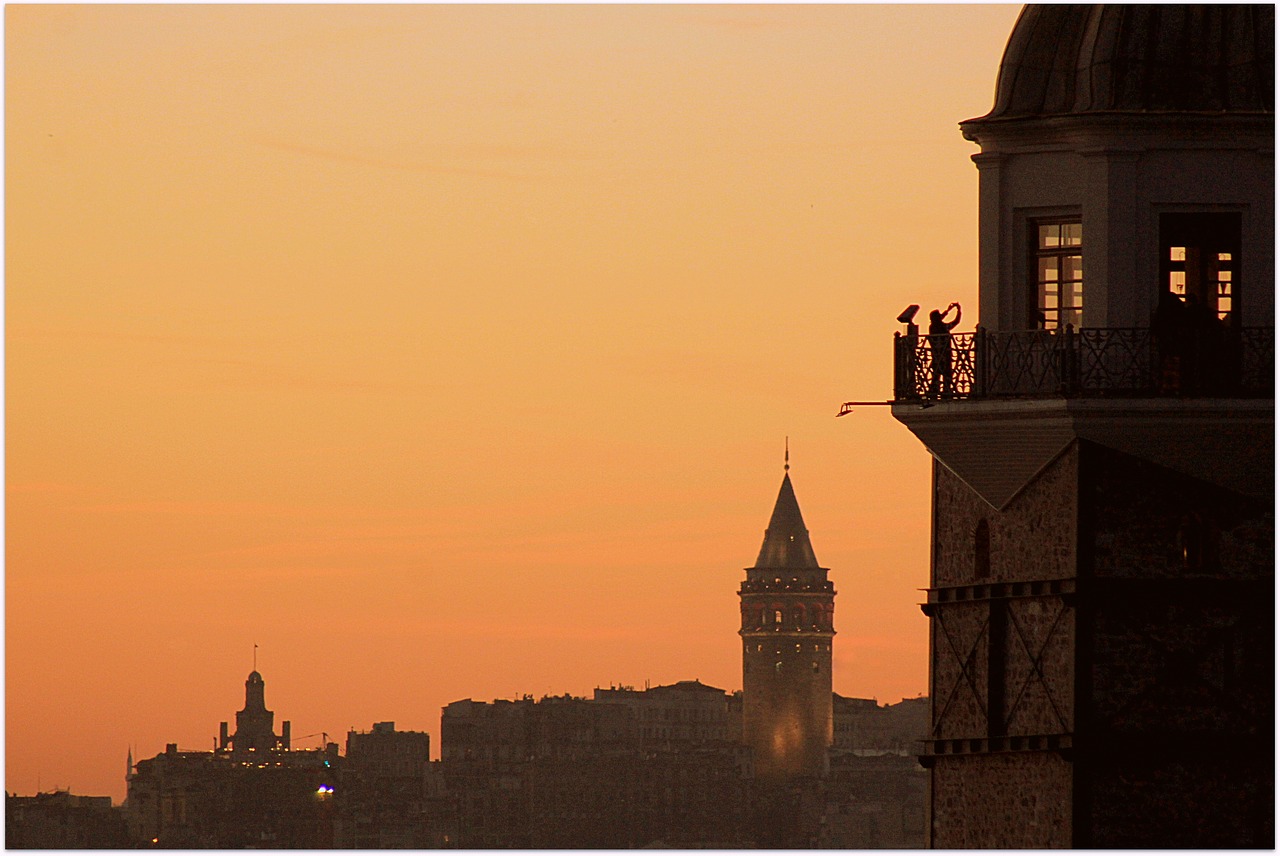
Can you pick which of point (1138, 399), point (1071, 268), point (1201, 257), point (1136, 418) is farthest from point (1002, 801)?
point (1201, 257)

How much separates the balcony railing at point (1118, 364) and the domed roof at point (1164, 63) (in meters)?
2.25

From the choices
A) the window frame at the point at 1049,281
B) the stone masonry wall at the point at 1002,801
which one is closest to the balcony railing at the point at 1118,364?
the window frame at the point at 1049,281

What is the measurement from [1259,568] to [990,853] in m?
3.90

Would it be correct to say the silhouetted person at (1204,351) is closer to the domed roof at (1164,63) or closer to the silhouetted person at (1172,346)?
the silhouetted person at (1172,346)

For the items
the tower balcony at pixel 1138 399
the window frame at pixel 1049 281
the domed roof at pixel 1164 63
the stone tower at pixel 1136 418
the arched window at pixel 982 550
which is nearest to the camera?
the tower balcony at pixel 1138 399

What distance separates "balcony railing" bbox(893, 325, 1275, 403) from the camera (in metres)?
42.0

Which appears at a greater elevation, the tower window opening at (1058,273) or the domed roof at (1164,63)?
the domed roof at (1164,63)

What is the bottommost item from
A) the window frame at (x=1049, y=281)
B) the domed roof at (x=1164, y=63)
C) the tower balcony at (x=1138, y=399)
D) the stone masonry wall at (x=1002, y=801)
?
the stone masonry wall at (x=1002, y=801)

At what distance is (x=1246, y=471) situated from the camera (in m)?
42.2

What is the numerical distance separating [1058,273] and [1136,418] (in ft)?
6.63

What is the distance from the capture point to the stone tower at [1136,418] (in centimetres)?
4216

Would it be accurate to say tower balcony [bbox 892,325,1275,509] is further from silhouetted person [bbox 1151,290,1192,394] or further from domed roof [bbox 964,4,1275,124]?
domed roof [bbox 964,4,1275,124]

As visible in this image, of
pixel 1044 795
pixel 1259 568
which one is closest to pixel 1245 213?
pixel 1259 568

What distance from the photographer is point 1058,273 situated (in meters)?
43.3
